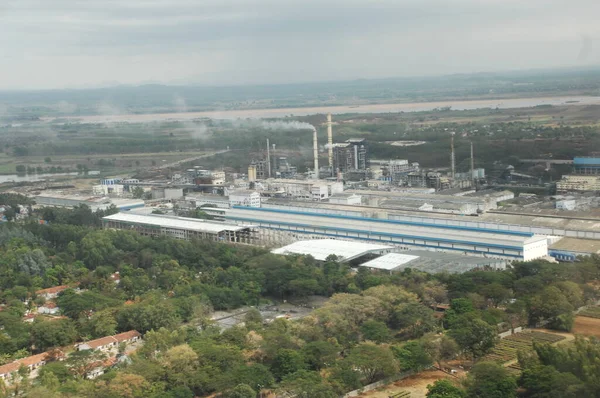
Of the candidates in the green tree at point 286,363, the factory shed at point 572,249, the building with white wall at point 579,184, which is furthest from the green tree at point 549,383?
the building with white wall at point 579,184

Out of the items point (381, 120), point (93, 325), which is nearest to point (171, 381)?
point (93, 325)

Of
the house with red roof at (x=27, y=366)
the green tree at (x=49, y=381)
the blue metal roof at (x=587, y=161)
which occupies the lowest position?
the house with red roof at (x=27, y=366)

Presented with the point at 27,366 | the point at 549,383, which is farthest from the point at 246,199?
the point at 549,383

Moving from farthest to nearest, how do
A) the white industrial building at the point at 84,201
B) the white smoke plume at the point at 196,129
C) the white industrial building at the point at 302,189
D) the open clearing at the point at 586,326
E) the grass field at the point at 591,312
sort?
1. the white smoke plume at the point at 196,129
2. the white industrial building at the point at 302,189
3. the white industrial building at the point at 84,201
4. the grass field at the point at 591,312
5. the open clearing at the point at 586,326

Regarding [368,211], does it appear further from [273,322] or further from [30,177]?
[30,177]

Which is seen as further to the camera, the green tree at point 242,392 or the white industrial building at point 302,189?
the white industrial building at point 302,189

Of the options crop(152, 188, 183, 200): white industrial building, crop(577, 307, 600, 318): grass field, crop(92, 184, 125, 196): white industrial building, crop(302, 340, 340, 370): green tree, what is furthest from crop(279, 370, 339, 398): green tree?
crop(92, 184, 125, 196): white industrial building

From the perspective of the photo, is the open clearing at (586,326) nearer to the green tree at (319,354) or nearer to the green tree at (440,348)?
the green tree at (440,348)
